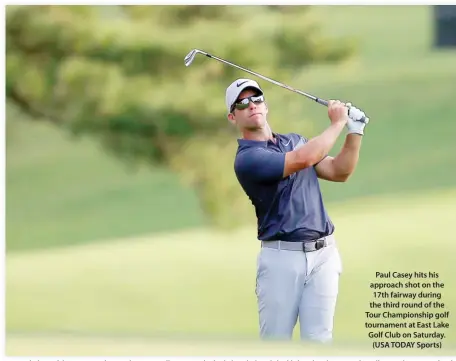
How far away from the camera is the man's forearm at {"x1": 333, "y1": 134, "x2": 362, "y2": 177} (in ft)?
12.1

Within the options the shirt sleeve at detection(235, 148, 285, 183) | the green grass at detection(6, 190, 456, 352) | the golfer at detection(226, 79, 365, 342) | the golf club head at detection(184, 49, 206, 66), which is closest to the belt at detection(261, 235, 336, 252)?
the golfer at detection(226, 79, 365, 342)

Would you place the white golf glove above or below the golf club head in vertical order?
below

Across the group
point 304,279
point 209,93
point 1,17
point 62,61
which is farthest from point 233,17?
point 304,279

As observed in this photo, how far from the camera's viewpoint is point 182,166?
15.1 feet

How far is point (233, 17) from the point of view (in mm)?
4465

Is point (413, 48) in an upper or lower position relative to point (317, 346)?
upper

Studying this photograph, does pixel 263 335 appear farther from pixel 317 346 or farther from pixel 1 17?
pixel 1 17

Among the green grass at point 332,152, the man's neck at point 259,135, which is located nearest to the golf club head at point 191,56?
the green grass at point 332,152

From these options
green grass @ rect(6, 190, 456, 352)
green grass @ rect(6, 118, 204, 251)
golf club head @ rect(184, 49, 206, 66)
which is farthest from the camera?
green grass @ rect(6, 118, 204, 251)

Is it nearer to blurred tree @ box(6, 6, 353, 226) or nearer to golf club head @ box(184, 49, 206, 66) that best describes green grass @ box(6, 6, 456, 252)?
blurred tree @ box(6, 6, 353, 226)

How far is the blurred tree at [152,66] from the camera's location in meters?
4.46

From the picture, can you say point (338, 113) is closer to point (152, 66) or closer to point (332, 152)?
point (332, 152)

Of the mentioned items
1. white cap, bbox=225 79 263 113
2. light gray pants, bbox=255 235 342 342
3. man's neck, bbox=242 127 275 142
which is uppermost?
white cap, bbox=225 79 263 113

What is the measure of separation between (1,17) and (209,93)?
1.15 m
